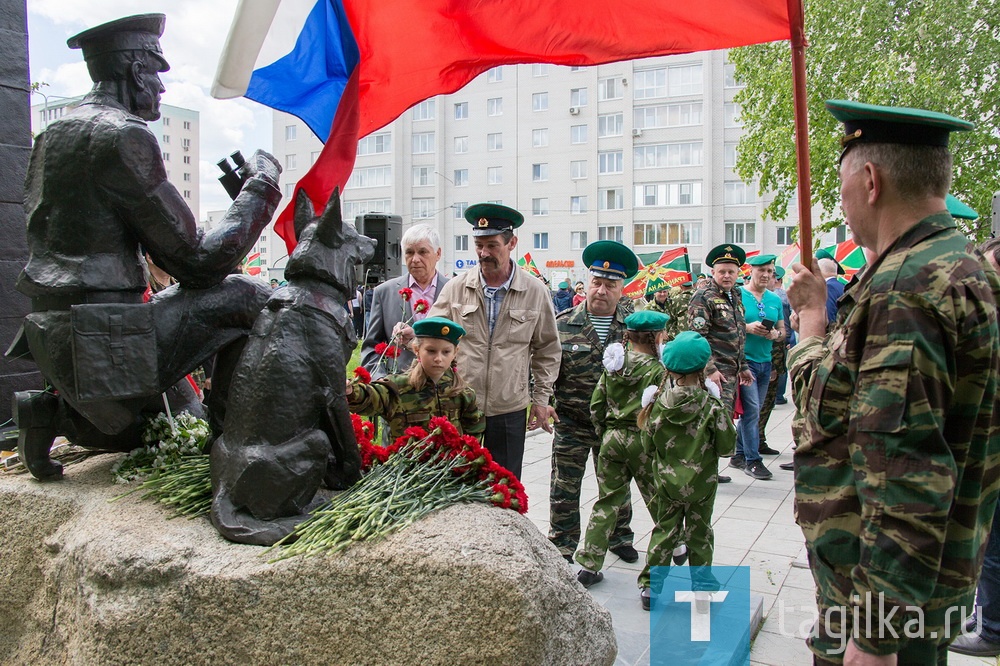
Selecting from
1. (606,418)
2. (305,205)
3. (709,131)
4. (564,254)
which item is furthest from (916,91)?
(564,254)

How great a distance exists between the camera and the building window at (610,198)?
42375 mm

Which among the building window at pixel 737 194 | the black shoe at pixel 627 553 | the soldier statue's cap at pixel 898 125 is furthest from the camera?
the building window at pixel 737 194

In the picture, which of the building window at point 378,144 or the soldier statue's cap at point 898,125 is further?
the building window at point 378,144

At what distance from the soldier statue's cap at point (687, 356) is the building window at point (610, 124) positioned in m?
40.4

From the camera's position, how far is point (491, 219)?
4512 millimetres

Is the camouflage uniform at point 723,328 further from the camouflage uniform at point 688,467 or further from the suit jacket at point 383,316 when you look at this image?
the suit jacket at point 383,316

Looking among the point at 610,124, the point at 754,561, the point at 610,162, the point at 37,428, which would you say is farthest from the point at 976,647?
the point at 610,124

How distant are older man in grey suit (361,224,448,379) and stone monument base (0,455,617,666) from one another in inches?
86.4

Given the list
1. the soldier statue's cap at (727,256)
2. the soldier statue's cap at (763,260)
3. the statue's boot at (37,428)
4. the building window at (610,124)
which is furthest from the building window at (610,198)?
the statue's boot at (37,428)

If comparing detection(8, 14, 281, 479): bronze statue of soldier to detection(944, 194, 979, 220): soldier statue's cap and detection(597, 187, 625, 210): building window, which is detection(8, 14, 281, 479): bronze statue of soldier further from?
detection(597, 187, 625, 210): building window

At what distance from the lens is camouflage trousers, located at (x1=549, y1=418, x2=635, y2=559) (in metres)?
4.74

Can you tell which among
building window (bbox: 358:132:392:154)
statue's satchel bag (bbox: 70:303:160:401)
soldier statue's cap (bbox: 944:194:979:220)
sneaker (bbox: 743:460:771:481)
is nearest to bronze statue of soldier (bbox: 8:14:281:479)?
statue's satchel bag (bbox: 70:303:160:401)

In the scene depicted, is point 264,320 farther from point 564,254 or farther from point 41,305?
point 564,254

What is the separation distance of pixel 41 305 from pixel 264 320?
3.16 ft
